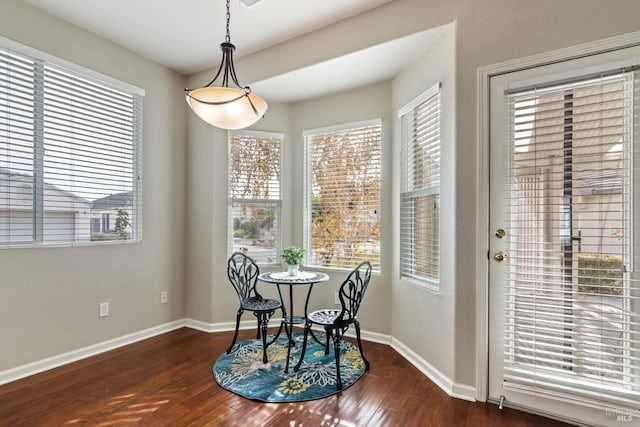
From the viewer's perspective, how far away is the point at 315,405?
213 centimetres

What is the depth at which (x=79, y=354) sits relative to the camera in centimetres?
283

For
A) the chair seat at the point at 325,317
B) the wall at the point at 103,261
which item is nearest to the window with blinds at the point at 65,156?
the wall at the point at 103,261

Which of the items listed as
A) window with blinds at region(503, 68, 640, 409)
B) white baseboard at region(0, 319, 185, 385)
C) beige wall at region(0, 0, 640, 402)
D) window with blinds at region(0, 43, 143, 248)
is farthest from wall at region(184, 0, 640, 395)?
white baseboard at region(0, 319, 185, 385)

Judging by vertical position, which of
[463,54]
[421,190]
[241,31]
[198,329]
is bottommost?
[198,329]

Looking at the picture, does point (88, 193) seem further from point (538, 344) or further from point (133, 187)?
point (538, 344)

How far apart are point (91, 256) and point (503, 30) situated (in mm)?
3679

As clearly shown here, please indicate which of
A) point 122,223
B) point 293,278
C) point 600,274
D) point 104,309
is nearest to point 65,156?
point 122,223

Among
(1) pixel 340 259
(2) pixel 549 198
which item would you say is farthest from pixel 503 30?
(1) pixel 340 259

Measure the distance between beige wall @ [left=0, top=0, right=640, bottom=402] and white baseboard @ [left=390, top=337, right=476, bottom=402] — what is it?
56mm

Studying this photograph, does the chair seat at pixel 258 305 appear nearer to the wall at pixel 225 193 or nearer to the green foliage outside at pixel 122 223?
the wall at pixel 225 193

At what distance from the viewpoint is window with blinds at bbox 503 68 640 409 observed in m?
1.85

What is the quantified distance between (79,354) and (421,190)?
128 inches

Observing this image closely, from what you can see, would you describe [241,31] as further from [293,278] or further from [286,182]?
[293,278]

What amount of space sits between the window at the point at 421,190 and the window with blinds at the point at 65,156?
8.62 ft
